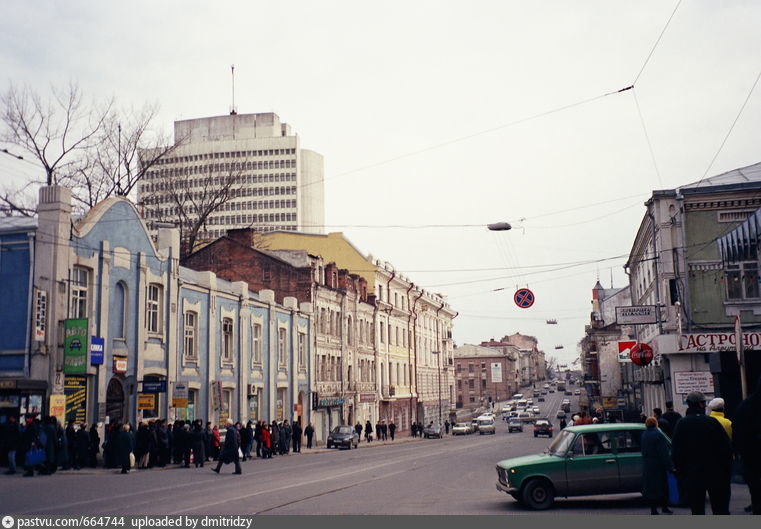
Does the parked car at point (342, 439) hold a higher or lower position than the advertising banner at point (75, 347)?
lower

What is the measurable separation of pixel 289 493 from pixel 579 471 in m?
6.15

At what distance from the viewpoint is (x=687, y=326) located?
108 feet

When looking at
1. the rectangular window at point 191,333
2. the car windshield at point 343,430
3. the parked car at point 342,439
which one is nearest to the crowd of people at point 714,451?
the rectangular window at point 191,333

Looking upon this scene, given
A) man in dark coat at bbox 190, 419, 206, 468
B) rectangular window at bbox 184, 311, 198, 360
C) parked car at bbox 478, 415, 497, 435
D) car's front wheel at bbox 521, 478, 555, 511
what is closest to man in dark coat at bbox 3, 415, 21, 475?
man in dark coat at bbox 190, 419, 206, 468

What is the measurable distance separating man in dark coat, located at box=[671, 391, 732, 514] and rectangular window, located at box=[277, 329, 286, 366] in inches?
1466

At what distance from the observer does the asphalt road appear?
13797 millimetres

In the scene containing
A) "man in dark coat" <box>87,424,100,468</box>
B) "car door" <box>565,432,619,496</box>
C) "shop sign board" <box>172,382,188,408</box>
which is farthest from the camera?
"shop sign board" <box>172,382,188,408</box>

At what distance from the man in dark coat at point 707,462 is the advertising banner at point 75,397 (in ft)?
76.3

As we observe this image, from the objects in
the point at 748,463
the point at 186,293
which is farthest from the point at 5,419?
the point at 748,463

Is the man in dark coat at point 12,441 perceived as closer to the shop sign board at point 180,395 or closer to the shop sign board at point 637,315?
the shop sign board at point 180,395

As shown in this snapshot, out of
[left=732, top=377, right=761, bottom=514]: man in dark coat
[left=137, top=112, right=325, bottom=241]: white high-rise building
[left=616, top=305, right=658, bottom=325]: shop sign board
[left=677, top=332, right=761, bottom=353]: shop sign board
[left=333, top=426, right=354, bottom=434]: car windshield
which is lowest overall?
[left=333, top=426, right=354, bottom=434]: car windshield

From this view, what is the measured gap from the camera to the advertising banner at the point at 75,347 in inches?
1063

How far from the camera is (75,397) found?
92.6 feet

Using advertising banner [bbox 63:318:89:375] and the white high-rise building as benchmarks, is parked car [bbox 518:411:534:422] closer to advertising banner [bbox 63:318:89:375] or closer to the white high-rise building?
the white high-rise building
